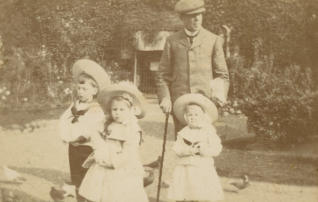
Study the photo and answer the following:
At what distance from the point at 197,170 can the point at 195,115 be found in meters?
0.39

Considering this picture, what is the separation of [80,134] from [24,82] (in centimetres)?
250

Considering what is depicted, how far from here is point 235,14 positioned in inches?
238

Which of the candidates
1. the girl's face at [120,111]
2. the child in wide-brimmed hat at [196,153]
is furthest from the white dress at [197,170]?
the girl's face at [120,111]

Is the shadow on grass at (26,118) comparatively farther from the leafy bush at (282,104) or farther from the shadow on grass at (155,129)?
the leafy bush at (282,104)

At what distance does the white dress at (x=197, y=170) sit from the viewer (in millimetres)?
3545

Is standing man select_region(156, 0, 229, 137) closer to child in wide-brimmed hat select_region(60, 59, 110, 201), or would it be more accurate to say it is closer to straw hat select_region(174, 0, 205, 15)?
straw hat select_region(174, 0, 205, 15)

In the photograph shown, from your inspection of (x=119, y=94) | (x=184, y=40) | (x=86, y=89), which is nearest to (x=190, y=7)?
(x=184, y=40)

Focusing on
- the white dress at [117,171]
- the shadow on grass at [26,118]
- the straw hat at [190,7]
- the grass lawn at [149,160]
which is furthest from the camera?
the shadow on grass at [26,118]

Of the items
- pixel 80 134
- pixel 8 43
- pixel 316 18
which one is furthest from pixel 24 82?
pixel 316 18

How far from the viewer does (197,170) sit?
3.55m

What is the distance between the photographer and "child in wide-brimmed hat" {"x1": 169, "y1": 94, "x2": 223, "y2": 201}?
3.55m

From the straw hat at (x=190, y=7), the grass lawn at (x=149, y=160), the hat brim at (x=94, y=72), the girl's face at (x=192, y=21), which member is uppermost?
the straw hat at (x=190, y=7)

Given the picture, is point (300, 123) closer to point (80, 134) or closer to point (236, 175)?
point (236, 175)

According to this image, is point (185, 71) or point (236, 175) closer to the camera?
point (185, 71)
